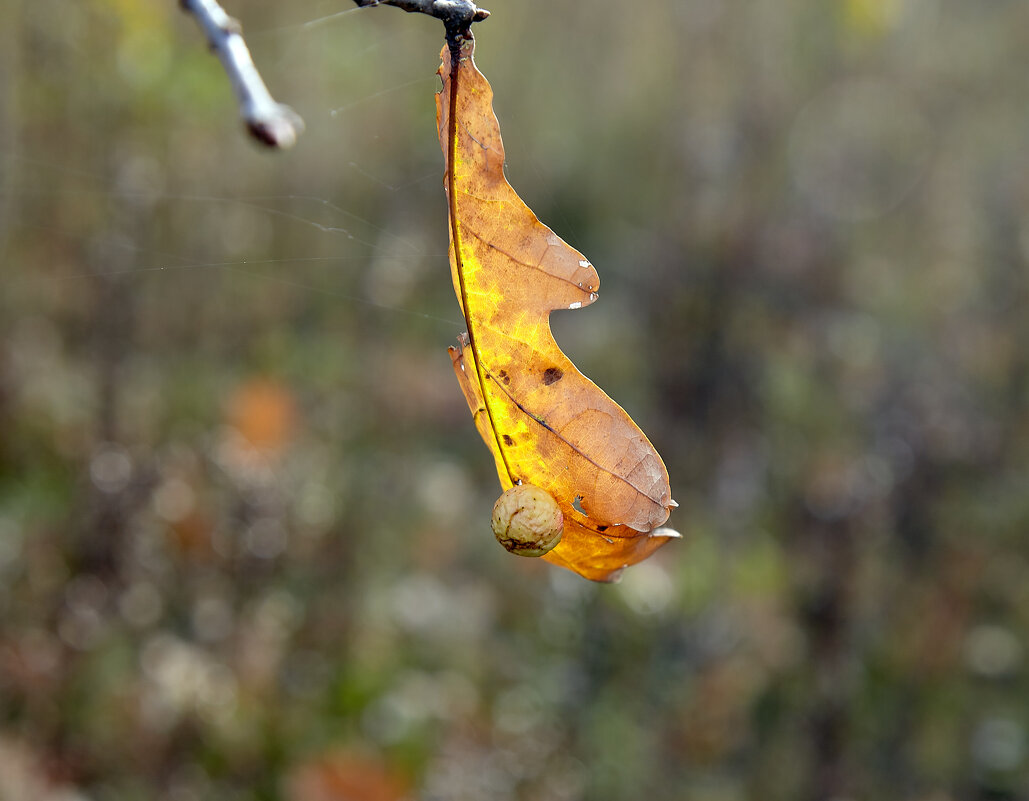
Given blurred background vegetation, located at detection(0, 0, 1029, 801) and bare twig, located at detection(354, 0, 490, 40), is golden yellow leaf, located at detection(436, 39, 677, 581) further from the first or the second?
blurred background vegetation, located at detection(0, 0, 1029, 801)

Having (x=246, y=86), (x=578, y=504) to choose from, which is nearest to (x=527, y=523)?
(x=578, y=504)

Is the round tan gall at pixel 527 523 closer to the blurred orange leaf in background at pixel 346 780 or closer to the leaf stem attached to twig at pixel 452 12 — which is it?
the leaf stem attached to twig at pixel 452 12

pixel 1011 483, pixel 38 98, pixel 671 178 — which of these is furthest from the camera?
pixel 671 178

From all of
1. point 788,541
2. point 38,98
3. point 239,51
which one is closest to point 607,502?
point 239,51

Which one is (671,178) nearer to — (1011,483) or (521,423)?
(1011,483)

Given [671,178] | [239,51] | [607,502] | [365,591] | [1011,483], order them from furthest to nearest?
[671,178] → [1011,483] → [365,591] → [607,502] → [239,51]

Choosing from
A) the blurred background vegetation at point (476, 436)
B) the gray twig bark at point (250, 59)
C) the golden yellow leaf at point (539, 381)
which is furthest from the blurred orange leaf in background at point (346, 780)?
the gray twig bark at point (250, 59)

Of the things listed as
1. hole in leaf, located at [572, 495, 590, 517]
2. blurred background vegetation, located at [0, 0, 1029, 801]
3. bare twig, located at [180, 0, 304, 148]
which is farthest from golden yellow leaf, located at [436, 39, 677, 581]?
blurred background vegetation, located at [0, 0, 1029, 801]
